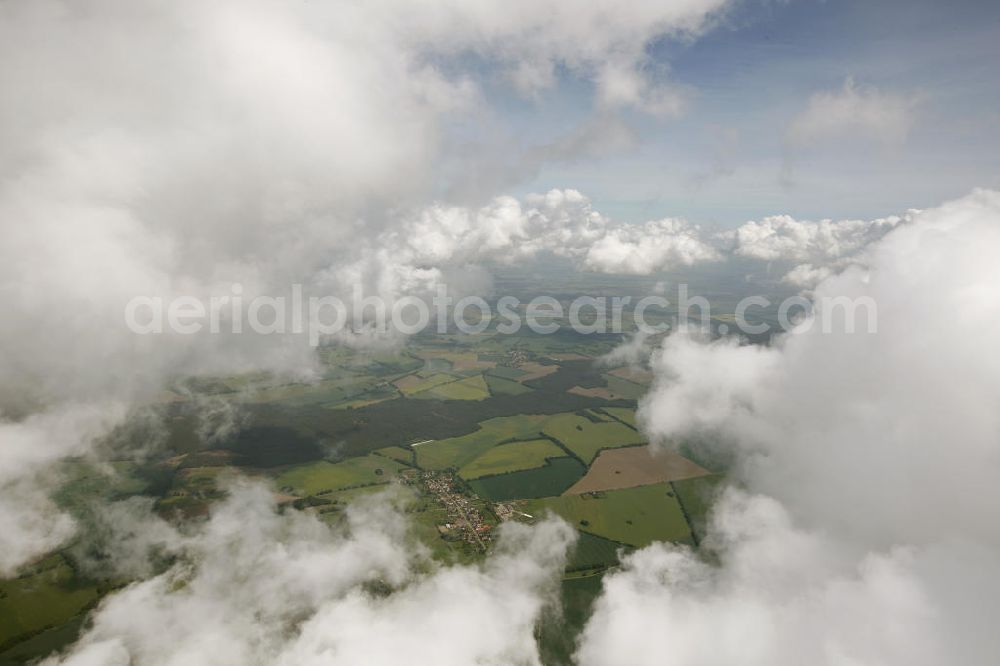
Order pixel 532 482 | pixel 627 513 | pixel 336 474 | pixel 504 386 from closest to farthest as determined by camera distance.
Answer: pixel 627 513
pixel 532 482
pixel 336 474
pixel 504 386

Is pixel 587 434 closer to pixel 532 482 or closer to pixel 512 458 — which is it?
pixel 512 458

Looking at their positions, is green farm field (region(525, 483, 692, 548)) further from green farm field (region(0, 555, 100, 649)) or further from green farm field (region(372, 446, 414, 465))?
green farm field (region(0, 555, 100, 649))

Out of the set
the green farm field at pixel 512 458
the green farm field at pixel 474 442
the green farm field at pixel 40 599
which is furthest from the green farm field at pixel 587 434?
the green farm field at pixel 40 599

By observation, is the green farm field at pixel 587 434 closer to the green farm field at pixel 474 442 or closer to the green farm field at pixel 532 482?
the green farm field at pixel 474 442

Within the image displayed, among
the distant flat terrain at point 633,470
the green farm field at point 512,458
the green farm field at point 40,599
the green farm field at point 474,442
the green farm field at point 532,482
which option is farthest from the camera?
the green farm field at point 474,442

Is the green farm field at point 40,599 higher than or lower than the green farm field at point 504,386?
lower

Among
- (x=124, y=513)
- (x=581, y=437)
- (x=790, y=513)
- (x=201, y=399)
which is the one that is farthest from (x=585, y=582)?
(x=201, y=399)

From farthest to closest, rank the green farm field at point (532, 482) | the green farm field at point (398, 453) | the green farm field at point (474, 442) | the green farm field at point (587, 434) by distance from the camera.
Answer: the green farm field at point (587, 434), the green farm field at point (398, 453), the green farm field at point (474, 442), the green farm field at point (532, 482)

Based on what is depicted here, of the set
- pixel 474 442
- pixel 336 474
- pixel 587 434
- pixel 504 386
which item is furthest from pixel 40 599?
pixel 504 386
